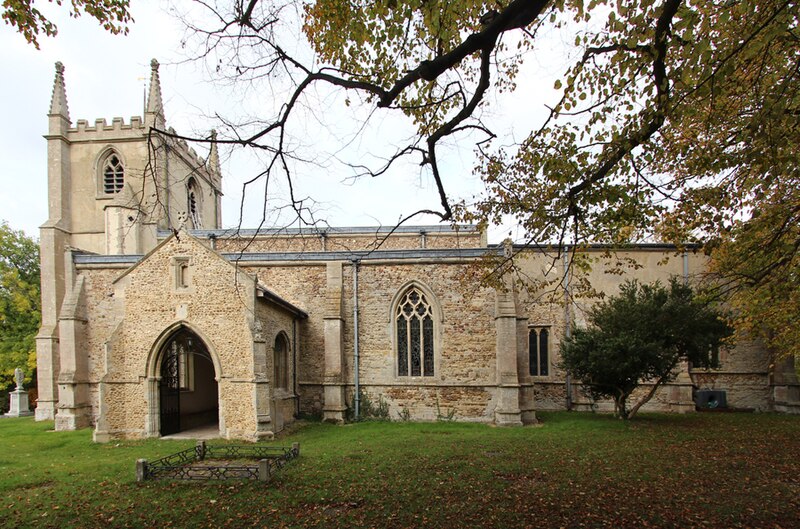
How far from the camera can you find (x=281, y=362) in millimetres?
16797

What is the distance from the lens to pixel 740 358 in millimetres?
20344

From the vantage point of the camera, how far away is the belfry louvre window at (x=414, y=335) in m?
17.8

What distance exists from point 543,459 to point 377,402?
7.71 meters

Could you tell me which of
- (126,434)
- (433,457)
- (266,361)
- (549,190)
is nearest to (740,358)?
(433,457)

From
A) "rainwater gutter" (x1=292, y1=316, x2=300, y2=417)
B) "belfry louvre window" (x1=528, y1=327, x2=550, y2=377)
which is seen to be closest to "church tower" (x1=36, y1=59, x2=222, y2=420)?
"rainwater gutter" (x1=292, y1=316, x2=300, y2=417)

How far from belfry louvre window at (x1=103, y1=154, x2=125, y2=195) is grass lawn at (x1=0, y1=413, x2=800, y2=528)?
535 inches

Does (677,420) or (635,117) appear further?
(677,420)

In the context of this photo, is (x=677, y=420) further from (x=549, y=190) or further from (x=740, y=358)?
(x=549, y=190)

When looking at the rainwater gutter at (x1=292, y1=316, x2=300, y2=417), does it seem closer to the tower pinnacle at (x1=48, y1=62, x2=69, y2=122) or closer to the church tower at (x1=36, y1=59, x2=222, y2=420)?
the church tower at (x1=36, y1=59, x2=222, y2=420)

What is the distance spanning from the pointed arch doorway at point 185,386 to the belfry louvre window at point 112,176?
10.7 metres

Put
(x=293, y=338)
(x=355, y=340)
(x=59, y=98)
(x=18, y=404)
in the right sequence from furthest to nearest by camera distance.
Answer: (x=59, y=98) → (x=18, y=404) → (x=355, y=340) → (x=293, y=338)

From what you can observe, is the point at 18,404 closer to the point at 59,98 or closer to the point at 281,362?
the point at 59,98

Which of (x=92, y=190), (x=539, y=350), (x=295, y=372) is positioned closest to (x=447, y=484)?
(x=295, y=372)

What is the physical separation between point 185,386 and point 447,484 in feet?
45.0
